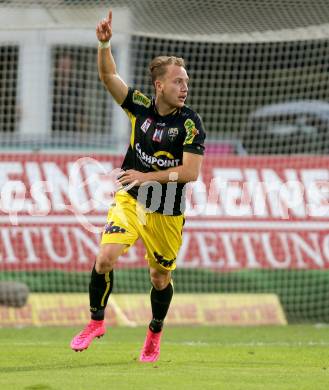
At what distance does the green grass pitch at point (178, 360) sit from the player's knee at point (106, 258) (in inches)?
29.0

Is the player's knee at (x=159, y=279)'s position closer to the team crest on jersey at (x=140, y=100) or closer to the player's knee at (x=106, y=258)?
the player's knee at (x=106, y=258)

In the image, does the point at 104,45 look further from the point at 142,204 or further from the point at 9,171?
the point at 9,171

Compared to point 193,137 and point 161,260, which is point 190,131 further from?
point 161,260

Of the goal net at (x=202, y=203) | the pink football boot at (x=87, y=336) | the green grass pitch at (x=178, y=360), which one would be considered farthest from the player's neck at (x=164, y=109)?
the goal net at (x=202, y=203)

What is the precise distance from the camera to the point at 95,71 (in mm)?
17750

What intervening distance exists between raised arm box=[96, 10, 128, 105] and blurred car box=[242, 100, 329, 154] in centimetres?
715

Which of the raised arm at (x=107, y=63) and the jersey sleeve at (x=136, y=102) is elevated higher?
the raised arm at (x=107, y=63)

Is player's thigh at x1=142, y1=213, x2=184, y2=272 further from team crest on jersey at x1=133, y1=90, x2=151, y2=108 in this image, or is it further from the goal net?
the goal net

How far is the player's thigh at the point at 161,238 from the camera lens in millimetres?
8391

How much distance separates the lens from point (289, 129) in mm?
16344

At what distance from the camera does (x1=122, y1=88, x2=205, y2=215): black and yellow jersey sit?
8258 millimetres

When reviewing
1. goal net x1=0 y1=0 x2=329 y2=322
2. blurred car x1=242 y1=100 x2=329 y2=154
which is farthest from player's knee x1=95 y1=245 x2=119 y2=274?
blurred car x1=242 y1=100 x2=329 y2=154

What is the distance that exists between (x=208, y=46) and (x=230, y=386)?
954 cm

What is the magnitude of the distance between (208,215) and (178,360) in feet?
16.1
